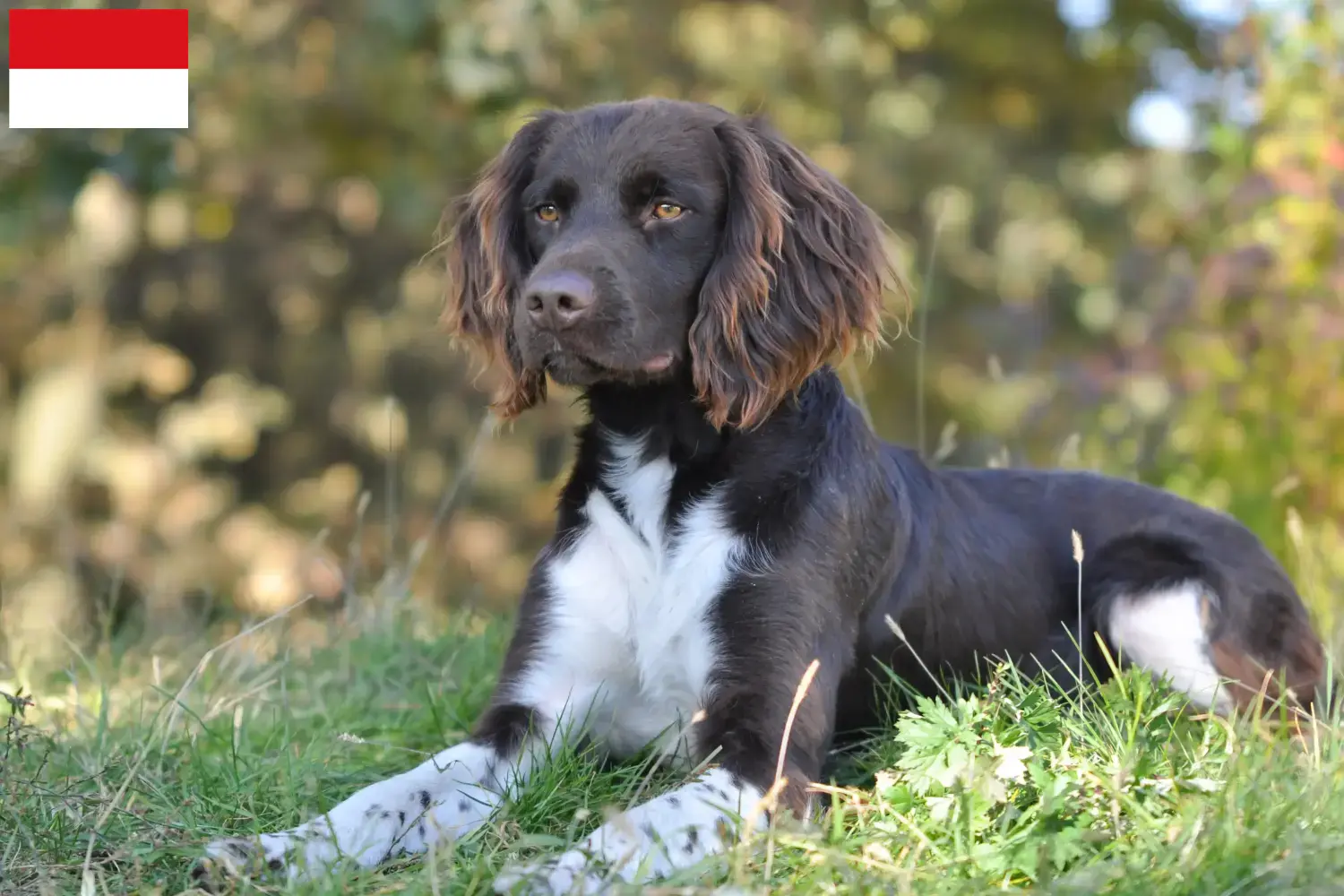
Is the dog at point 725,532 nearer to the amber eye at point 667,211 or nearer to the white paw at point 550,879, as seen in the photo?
the amber eye at point 667,211

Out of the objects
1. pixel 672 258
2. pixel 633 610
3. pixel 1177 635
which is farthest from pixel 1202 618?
pixel 672 258

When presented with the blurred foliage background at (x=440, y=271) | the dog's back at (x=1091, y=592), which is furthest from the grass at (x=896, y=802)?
the blurred foliage background at (x=440, y=271)

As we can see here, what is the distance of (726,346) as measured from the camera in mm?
2730

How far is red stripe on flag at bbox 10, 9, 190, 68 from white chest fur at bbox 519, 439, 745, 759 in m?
3.91

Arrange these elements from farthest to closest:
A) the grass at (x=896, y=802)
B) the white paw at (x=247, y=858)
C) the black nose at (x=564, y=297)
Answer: the black nose at (x=564, y=297)
the white paw at (x=247, y=858)
the grass at (x=896, y=802)

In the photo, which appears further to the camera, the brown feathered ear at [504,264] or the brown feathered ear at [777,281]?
the brown feathered ear at [504,264]

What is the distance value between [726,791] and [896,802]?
29 centimetres

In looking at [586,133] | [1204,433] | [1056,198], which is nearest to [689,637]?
[586,133]

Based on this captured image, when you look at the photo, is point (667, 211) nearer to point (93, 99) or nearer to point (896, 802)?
point (896, 802)

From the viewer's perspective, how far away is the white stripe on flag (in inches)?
224

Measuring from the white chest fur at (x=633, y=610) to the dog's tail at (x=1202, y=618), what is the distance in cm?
101

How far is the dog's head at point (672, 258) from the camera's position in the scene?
8.73ft

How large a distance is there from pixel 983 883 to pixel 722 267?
131 centimetres

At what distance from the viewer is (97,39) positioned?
18.8 feet
